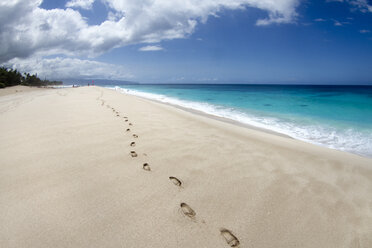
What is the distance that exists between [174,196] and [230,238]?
2.18 feet

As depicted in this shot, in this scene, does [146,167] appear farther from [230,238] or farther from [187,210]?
A: [230,238]

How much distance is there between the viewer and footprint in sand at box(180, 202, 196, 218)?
1.75m

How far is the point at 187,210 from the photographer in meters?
1.81

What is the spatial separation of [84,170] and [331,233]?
269 centimetres

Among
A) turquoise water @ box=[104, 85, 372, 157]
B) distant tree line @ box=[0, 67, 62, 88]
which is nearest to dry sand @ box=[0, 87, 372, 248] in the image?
turquoise water @ box=[104, 85, 372, 157]

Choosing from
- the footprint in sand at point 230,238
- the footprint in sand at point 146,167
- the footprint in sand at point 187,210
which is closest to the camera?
the footprint in sand at point 230,238

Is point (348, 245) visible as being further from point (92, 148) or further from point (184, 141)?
point (92, 148)

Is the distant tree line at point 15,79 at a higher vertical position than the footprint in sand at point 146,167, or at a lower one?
higher

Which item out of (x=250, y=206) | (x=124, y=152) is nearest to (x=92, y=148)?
(x=124, y=152)

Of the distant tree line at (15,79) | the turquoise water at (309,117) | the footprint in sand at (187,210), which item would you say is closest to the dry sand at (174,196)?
the footprint in sand at (187,210)

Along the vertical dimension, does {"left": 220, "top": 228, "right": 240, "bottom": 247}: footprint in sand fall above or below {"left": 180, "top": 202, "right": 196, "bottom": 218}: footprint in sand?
below

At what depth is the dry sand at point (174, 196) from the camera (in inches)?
59.4

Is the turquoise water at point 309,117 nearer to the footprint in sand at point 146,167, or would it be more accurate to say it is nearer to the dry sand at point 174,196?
the dry sand at point 174,196

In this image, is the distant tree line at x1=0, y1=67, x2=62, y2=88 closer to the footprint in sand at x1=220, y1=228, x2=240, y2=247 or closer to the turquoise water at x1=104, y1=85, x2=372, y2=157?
the turquoise water at x1=104, y1=85, x2=372, y2=157
